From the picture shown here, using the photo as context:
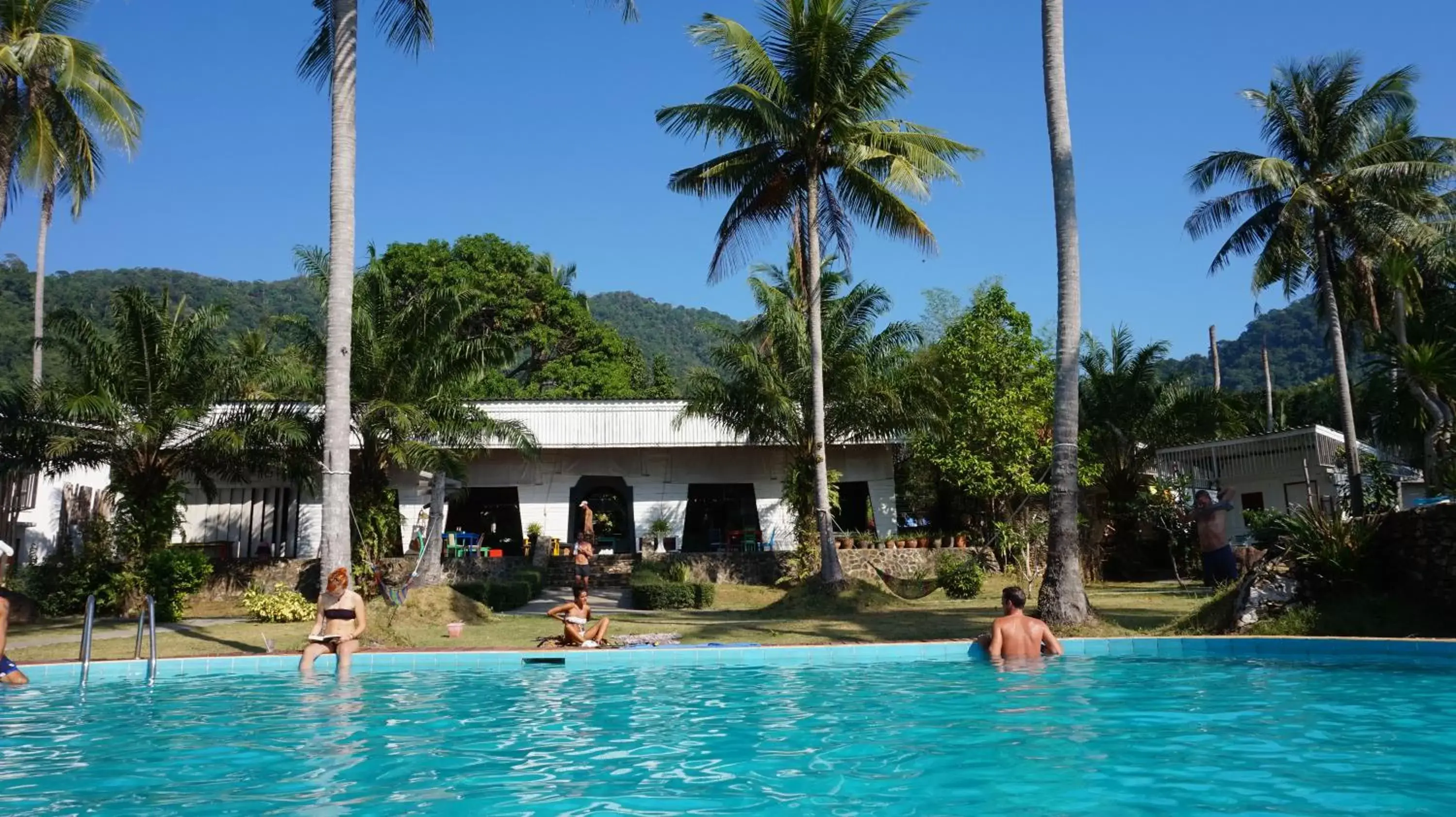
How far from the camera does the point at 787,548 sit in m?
27.3

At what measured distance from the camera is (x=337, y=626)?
1172 cm

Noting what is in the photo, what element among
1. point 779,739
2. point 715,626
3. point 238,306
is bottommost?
point 779,739

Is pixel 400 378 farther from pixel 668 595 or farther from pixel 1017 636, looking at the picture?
pixel 1017 636

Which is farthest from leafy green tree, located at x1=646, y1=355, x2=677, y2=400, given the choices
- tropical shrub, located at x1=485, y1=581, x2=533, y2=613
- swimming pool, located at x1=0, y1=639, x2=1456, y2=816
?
swimming pool, located at x1=0, y1=639, x2=1456, y2=816

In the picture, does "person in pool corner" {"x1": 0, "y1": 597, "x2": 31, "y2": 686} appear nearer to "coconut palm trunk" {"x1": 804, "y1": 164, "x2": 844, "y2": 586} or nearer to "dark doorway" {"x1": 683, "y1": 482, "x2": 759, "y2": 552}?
"coconut palm trunk" {"x1": 804, "y1": 164, "x2": 844, "y2": 586}

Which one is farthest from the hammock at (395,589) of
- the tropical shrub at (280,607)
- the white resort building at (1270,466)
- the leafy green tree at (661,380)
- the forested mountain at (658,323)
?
the forested mountain at (658,323)

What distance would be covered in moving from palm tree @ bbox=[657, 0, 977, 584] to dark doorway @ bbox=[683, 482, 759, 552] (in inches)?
482

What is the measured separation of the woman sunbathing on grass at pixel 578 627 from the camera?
12875mm

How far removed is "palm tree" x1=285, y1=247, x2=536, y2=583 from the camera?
19969 mm

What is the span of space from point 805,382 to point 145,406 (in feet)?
42.2

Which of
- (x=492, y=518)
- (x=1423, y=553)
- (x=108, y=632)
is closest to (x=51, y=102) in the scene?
(x=108, y=632)

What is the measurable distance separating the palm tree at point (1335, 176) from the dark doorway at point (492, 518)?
22334mm

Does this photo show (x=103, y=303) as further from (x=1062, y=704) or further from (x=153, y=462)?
(x=1062, y=704)

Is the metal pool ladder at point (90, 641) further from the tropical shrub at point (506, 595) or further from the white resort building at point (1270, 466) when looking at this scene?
the white resort building at point (1270, 466)
